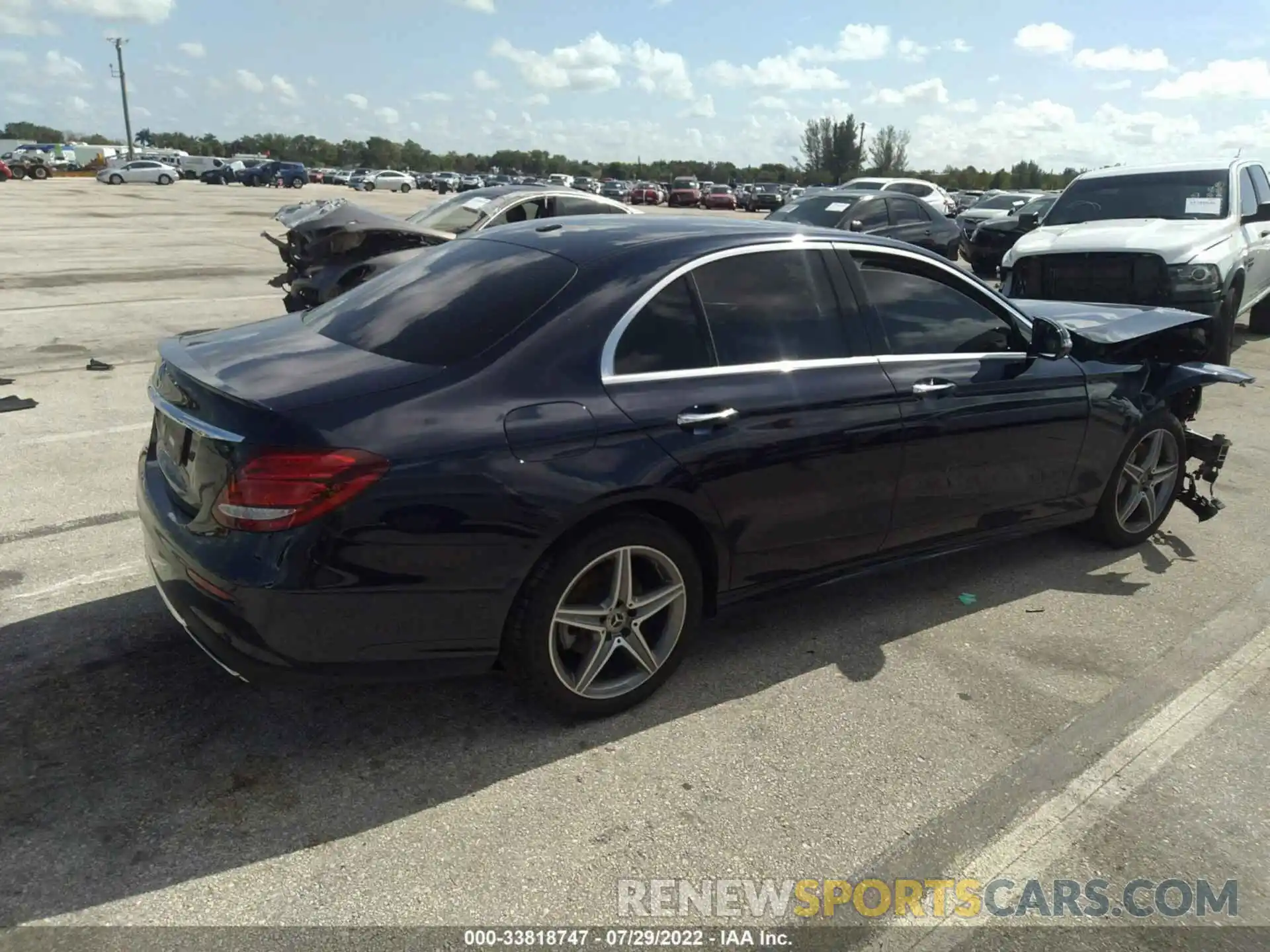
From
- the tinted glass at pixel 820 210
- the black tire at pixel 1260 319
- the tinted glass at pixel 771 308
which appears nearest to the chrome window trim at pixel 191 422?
the tinted glass at pixel 771 308

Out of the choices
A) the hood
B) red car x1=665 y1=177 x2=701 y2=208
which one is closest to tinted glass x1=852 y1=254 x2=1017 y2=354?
the hood

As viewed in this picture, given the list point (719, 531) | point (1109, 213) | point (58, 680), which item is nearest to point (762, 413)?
point (719, 531)

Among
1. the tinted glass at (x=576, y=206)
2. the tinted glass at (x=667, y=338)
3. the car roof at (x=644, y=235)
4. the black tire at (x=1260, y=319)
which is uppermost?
the car roof at (x=644, y=235)

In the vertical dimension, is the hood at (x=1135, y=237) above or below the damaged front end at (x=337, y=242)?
above

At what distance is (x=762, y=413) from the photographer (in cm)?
359

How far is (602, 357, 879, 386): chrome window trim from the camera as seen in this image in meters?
3.33

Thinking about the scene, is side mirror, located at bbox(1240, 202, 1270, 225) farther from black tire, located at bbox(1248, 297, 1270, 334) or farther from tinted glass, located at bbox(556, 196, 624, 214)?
tinted glass, located at bbox(556, 196, 624, 214)

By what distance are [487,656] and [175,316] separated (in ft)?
32.3

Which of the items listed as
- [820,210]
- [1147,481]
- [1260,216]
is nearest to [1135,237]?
[1260,216]

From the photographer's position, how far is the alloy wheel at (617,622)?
129 inches

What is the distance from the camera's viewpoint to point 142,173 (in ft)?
183

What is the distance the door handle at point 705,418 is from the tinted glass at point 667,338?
0.18m

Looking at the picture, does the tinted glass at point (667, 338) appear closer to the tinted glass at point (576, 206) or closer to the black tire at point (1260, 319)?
the tinted glass at point (576, 206)

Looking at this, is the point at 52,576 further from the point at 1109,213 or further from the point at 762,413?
the point at 1109,213
